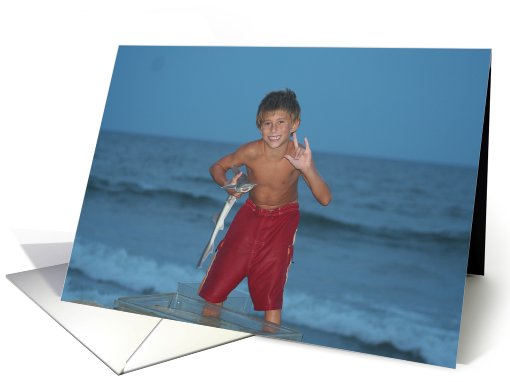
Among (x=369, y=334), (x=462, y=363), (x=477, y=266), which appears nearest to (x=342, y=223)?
(x=369, y=334)

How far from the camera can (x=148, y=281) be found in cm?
411

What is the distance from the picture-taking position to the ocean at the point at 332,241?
361 centimetres

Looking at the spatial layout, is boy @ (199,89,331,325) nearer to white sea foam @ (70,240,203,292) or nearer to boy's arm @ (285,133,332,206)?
boy's arm @ (285,133,332,206)

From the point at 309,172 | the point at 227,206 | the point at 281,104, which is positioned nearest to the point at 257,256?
the point at 227,206

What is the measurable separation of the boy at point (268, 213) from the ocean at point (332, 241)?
59mm

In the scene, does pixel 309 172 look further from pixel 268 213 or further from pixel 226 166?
pixel 226 166

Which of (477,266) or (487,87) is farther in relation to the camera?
(477,266)

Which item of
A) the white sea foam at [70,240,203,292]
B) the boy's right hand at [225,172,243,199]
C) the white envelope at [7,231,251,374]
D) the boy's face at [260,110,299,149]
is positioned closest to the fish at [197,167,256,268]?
the boy's right hand at [225,172,243,199]

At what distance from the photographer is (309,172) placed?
394cm

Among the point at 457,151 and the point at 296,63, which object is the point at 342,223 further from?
the point at 296,63

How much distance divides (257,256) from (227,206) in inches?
14.0

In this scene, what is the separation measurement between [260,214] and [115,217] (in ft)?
2.99

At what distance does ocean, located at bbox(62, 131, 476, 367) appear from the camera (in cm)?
361

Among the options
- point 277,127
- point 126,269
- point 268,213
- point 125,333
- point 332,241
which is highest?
point 277,127
